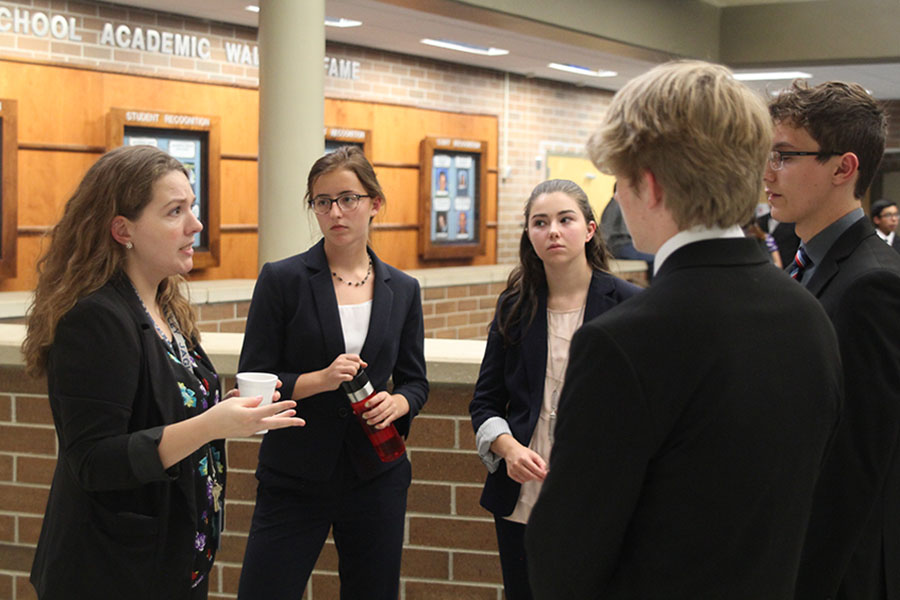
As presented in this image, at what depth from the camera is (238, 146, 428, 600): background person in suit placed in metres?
2.55

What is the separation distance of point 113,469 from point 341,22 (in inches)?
284

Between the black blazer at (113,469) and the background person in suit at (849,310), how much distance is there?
1.29m

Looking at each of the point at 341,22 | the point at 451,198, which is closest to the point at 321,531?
the point at 341,22

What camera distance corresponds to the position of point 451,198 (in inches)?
435

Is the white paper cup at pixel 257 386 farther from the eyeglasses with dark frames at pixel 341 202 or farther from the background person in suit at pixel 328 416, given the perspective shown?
the eyeglasses with dark frames at pixel 341 202

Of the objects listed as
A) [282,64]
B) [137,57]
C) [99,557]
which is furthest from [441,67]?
[99,557]

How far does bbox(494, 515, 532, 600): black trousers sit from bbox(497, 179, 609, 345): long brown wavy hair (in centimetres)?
48

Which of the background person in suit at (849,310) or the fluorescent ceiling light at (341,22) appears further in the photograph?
the fluorescent ceiling light at (341,22)

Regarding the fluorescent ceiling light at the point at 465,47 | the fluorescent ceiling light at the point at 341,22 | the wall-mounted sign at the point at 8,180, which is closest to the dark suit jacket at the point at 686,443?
the wall-mounted sign at the point at 8,180

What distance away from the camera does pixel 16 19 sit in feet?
22.5

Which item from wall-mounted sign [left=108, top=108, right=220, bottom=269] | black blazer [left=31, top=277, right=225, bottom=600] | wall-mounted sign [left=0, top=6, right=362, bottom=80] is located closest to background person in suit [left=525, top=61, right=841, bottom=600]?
black blazer [left=31, top=277, right=225, bottom=600]

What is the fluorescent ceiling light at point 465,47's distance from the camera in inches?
379

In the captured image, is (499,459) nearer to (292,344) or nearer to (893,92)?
(292,344)

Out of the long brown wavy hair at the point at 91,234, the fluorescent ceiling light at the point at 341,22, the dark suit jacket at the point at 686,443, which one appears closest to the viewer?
the dark suit jacket at the point at 686,443
